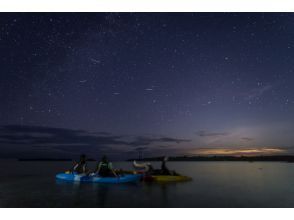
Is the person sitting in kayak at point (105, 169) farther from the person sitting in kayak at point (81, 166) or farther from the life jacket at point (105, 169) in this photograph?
the person sitting in kayak at point (81, 166)

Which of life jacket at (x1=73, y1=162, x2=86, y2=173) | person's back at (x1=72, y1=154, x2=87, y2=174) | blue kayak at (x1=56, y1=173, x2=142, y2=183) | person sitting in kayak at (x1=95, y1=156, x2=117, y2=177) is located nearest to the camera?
blue kayak at (x1=56, y1=173, x2=142, y2=183)

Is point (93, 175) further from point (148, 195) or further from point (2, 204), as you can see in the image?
point (2, 204)

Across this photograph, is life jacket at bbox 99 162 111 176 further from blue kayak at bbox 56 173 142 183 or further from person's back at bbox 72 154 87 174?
person's back at bbox 72 154 87 174

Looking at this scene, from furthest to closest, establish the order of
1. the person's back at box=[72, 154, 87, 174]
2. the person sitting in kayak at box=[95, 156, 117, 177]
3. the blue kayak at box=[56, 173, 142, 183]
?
the person's back at box=[72, 154, 87, 174] → the person sitting in kayak at box=[95, 156, 117, 177] → the blue kayak at box=[56, 173, 142, 183]

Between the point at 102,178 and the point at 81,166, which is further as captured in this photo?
the point at 81,166

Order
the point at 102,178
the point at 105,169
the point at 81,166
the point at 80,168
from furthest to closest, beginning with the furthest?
the point at 80,168 < the point at 81,166 < the point at 105,169 < the point at 102,178

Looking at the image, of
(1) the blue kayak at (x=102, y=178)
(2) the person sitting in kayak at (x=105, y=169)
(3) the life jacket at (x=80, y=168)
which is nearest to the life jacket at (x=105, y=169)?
(2) the person sitting in kayak at (x=105, y=169)

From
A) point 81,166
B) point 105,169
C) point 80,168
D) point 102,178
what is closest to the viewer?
point 102,178

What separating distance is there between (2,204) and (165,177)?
12.7 m

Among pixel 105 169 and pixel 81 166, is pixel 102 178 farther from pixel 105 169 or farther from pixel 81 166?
pixel 81 166

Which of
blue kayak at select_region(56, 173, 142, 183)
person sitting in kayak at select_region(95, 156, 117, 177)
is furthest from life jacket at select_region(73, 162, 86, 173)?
person sitting in kayak at select_region(95, 156, 117, 177)

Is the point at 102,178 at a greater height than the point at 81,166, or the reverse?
the point at 81,166

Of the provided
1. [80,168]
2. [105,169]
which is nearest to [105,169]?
[105,169]

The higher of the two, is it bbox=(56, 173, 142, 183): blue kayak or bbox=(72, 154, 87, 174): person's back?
bbox=(72, 154, 87, 174): person's back
